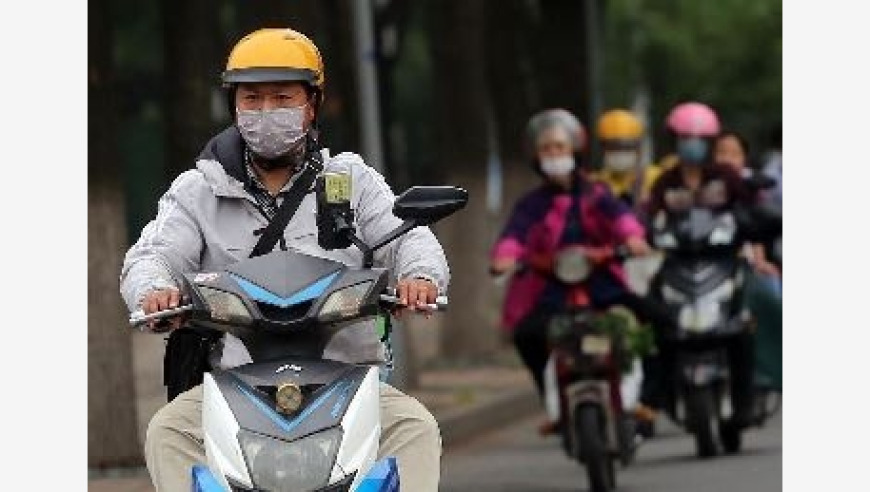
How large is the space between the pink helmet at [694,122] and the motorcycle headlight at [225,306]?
32.6ft

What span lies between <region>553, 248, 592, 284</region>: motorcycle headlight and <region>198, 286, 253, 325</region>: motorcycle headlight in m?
7.83

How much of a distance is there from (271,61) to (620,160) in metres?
12.0

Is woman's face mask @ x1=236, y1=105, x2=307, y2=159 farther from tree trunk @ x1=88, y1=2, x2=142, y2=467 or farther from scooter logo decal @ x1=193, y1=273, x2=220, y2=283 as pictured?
tree trunk @ x1=88, y1=2, x2=142, y2=467

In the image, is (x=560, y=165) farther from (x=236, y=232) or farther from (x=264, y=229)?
(x=264, y=229)

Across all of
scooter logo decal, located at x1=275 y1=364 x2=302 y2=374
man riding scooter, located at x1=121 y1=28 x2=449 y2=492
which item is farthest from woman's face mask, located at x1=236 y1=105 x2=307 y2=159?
scooter logo decal, located at x1=275 y1=364 x2=302 y2=374

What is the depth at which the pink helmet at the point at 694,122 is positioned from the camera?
16391 millimetres

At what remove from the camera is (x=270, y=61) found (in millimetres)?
7121

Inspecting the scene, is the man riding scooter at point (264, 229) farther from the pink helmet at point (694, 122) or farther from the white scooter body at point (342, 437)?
the pink helmet at point (694, 122)

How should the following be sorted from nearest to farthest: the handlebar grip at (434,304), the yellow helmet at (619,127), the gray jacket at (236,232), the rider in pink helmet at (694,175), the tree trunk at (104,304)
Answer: the handlebar grip at (434,304)
the gray jacket at (236,232)
the tree trunk at (104,304)
the rider in pink helmet at (694,175)
the yellow helmet at (619,127)

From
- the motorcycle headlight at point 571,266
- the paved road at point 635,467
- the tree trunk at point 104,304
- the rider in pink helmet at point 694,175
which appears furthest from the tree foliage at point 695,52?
the motorcycle headlight at point 571,266

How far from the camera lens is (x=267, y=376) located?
6.52m

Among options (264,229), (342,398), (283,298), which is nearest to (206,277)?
(283,298)

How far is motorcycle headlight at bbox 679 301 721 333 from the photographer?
626 inches

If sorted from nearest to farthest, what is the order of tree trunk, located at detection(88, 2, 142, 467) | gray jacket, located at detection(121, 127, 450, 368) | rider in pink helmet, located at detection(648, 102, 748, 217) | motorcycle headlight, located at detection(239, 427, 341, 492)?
1. motorcycle headlight, located at detection(239, 427, 341, 492)
2. gray jacket, located at detection(121, 127, 450, 368)
3. tree trunk, located at detection(88, 2, 142, 467)
4. rider in pink helmet, located at detection(648, 102, 748, 217)
